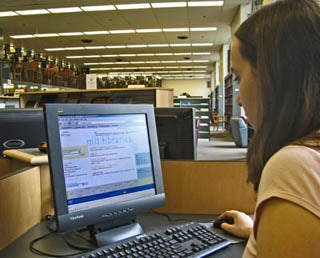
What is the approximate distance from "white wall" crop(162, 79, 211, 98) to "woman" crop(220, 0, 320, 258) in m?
27.3

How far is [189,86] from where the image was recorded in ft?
92.9

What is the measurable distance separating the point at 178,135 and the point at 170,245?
698 millimetres

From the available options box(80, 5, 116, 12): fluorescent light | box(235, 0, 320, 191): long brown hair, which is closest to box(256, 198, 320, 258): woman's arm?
box(235, 0, 320, 191): long brown hair

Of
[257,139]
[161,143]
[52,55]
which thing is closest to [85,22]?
[52,55]

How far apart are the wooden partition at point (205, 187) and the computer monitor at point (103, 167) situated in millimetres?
180

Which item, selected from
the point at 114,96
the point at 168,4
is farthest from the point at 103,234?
the point at 168,4

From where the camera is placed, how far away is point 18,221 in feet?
3.66

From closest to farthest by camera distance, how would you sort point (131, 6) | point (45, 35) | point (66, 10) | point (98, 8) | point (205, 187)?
point (205, 187), point (131, 6), point (98, 8), point (66, 10), point (45, 35)

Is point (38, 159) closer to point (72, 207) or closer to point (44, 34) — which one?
point (72, 207)

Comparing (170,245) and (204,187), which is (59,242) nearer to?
(170,245)

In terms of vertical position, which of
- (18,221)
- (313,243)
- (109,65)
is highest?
(109,65)

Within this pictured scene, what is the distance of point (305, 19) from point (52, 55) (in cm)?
1682

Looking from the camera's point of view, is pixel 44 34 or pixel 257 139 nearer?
pixel 257 139

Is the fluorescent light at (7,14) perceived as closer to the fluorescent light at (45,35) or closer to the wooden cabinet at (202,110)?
the fluorescent light at (45,35)
